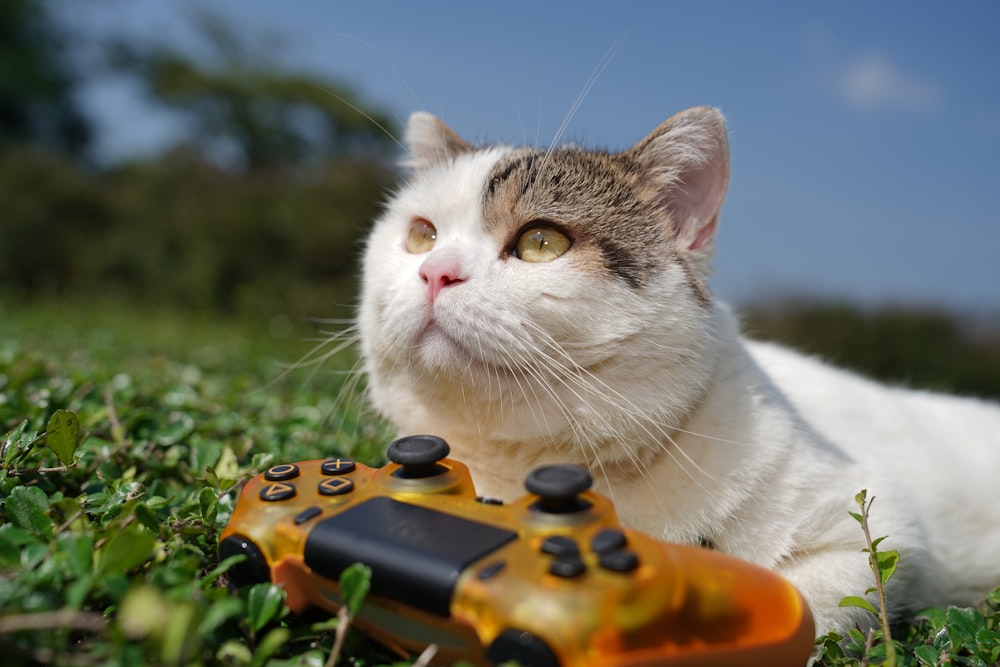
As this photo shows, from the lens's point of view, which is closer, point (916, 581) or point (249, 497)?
point (249, 497)

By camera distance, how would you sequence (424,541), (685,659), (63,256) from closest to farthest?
1. (685,659)
2. (424,541)
3. (63,256)

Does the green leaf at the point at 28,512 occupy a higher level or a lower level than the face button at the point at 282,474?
lower

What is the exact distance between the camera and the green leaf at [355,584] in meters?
1.21

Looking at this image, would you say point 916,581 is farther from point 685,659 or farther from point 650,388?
point 685,659

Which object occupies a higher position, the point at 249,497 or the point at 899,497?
the point at 899,497

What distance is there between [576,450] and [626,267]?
1.72ft

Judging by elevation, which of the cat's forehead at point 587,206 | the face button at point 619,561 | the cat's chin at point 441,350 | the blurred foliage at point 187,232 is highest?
the cat's forehead at point 587,206

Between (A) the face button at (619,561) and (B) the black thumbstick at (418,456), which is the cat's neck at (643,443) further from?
(A) the face button at (619,561)

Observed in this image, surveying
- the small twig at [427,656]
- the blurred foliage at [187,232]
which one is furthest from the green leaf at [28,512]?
the blurred foliage at [187,232]

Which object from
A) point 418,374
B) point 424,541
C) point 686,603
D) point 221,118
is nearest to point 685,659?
point 686,603

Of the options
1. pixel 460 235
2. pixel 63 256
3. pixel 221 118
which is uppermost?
pixel 221 118

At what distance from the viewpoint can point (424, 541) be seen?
1229mm

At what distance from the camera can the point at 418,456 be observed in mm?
1460

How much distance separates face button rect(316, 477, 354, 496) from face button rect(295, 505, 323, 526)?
6 cm
